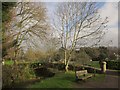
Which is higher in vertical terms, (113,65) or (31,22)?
(31,22)

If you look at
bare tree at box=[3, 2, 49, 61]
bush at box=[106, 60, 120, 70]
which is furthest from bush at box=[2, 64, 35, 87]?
bush at box=[106, 60, 120, 70]

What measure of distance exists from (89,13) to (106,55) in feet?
11.9

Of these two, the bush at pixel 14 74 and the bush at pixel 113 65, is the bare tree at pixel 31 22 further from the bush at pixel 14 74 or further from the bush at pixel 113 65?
the bush at pixel 113 65

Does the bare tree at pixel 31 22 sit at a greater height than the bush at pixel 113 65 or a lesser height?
greater

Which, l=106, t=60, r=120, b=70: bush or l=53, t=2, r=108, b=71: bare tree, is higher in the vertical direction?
l=53, t=2, r=108, b=71: bare tree

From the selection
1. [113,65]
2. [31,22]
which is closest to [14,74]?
[31,22]

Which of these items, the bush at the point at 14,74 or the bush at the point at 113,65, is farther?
the bush at the point at 113,65

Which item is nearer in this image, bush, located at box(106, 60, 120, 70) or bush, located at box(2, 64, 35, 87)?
bush, located at box(2, 64, 35, 87)

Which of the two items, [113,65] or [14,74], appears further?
[113,65]

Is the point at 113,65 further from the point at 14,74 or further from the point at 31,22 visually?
the point at 14,74

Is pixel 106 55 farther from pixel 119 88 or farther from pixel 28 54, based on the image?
pixel 119 88

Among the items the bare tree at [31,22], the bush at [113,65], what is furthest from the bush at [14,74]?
the bush at [113,65]

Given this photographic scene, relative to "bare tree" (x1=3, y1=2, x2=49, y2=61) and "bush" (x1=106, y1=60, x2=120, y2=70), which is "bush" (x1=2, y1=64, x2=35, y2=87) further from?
"bush" (x1=106, y1=60, x2=120, y2=70)

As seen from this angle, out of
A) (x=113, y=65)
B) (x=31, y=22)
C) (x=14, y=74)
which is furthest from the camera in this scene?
(x=31, y=22)
